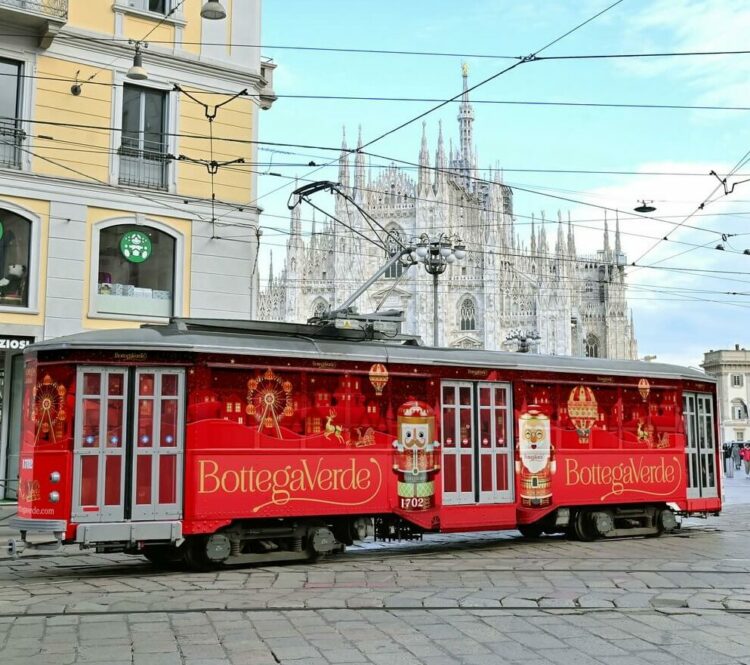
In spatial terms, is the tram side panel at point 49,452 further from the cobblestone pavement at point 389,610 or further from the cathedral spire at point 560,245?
the cathedral spire at point 560,245

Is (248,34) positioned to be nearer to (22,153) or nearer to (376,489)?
(22,153)

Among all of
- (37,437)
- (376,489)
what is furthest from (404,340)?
(37,437)

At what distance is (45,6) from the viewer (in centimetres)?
1446

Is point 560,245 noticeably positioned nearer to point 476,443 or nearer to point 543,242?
point 543,242

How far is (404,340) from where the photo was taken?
12.1 m

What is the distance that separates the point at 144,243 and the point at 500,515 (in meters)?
8.04

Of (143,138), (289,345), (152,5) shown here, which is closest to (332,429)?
(289,345)

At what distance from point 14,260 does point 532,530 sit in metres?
9.25

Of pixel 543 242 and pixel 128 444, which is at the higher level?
pixel 543 242

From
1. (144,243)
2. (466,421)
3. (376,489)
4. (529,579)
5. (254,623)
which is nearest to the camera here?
(254,623)

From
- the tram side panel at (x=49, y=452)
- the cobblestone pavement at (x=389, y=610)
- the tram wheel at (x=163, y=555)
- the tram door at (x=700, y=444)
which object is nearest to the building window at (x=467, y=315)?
the tram door at (x=700, y=444)

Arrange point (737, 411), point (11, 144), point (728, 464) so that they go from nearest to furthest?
point (11, 144) < point (728, 464) < point (737, 411)

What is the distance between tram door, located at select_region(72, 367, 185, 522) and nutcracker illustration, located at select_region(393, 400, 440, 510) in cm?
279

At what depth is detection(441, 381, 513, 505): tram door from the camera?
11.3 m
